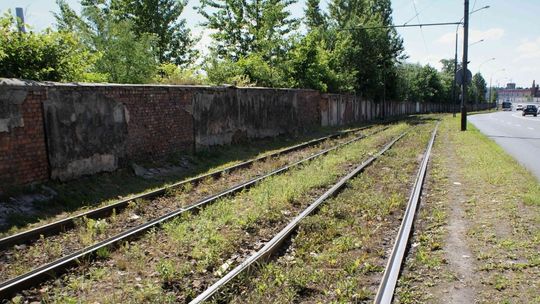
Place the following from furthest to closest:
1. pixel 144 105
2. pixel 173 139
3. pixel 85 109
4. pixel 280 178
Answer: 1. pixel 173 139
2. pixel 144 105
3. pixel 280 178
4. pixel 85 109

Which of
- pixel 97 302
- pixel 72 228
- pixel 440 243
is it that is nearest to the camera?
pixel 97 302

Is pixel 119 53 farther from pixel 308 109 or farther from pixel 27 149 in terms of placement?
pixel 308 109

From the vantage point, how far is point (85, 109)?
31.7 feet

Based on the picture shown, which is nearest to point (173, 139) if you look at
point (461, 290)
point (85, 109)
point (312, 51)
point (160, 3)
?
point (85, 109)

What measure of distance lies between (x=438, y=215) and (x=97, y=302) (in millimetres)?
5364

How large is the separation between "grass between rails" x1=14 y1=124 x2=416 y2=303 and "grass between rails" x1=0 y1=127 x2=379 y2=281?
0.72 metres

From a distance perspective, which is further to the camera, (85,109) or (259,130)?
(259,130)

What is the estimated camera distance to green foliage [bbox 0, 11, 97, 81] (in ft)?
30.7

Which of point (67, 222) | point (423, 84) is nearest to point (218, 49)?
point (67, 222)

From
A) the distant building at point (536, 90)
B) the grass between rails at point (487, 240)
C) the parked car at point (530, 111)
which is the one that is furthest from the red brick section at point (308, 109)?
the distant building at point (536, 90)

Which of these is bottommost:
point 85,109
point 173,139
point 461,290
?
point 461,290

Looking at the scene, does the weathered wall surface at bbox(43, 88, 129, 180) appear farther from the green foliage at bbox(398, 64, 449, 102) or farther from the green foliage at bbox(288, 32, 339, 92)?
the green foliage at bbox(398, 64, 449, 102)

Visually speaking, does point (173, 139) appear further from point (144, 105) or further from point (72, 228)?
point (72, 228)

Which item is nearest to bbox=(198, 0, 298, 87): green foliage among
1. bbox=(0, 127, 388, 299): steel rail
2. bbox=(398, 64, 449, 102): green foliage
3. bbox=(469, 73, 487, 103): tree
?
bbox=(0, 127, 388, 299): steel rail
